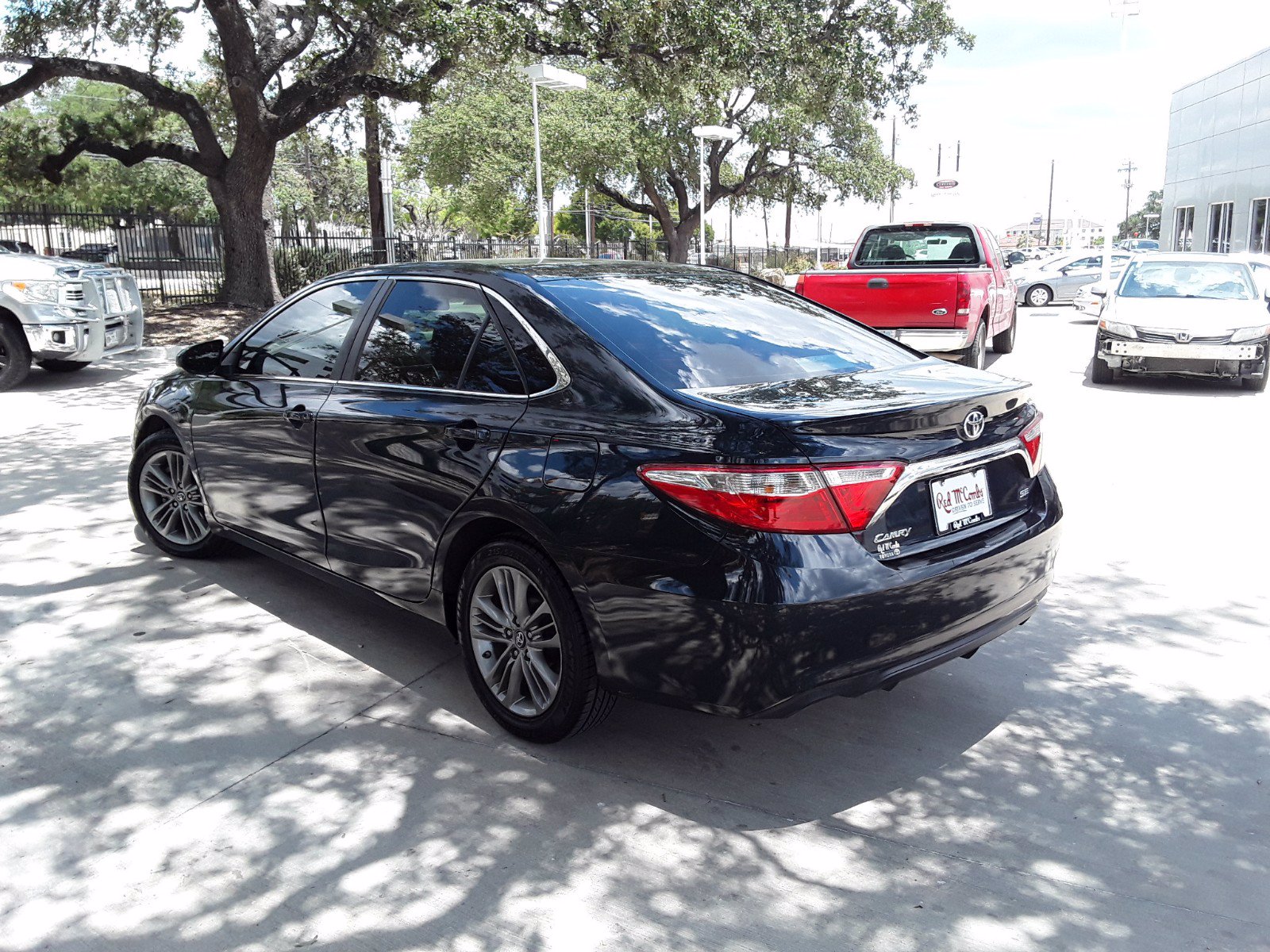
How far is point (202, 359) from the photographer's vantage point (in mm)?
5297

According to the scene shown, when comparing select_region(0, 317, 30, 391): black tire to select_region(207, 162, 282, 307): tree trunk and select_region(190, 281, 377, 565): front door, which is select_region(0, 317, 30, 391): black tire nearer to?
select_region(207, 162, 282, 307): tree trunk

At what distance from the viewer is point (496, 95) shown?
35781 millimetres

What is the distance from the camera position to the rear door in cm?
373

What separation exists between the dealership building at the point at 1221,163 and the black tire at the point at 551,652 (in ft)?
118

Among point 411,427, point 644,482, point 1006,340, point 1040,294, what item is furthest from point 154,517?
point 1040,294

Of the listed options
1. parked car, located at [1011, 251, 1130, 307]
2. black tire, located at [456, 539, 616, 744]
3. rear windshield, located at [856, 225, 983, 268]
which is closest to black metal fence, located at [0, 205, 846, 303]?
rear windshield, located at [856, 225, 983, 268]

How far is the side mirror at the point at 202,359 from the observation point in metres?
5.25

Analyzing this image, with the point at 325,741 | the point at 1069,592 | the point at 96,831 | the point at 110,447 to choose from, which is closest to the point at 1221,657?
the point at 1069,592

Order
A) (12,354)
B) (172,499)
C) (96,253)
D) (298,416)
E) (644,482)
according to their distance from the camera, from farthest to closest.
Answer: (96,253) → (12,354) → (172,499) → (298,416) → (644,482)

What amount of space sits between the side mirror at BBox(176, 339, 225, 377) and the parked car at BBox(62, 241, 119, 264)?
1846cm

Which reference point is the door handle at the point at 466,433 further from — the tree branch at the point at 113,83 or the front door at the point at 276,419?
the tree branch at the point at 113,83

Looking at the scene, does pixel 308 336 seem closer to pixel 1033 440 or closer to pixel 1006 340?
pixel 1033 440

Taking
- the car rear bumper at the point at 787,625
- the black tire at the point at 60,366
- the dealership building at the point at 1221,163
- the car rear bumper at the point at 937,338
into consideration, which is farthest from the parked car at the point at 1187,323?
the dealership building at the point at 1221,163

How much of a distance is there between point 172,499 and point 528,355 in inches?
115
